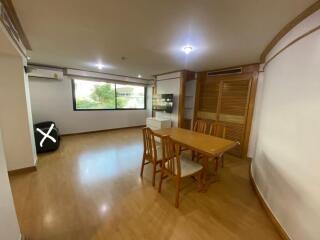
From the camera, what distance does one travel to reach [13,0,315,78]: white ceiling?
1.37m

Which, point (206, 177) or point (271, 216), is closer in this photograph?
point (271, 216)

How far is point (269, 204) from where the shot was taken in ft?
5.96

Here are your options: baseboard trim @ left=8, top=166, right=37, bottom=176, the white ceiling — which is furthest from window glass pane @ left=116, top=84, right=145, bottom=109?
baseboard trim @ left=8, top=166, right=37, bottom=176

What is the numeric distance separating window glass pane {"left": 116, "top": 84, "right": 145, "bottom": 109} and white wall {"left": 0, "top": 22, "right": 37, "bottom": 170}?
367 cm

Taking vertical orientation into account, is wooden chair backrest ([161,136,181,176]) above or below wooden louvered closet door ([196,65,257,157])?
below

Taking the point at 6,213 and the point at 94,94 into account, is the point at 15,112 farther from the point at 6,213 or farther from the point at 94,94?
the point at 94,94

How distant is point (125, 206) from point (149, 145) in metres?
0.90

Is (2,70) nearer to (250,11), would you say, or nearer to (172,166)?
(172,166)

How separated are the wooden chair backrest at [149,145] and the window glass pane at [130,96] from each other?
4109 mm

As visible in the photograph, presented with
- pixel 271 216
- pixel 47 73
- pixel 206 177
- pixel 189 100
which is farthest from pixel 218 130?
pixel 47 73

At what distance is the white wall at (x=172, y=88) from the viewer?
4.48 m

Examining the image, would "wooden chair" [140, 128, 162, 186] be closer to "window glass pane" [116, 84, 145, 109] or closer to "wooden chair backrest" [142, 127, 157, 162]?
"wooden chair backrest" [142, 127, 157, 162]

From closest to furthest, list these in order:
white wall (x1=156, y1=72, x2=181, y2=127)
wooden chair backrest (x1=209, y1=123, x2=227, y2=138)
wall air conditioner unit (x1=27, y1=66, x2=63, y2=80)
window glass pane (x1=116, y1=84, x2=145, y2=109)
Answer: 1. wooden chair backrest (x1=209, y1=123, x2=227, y2=138)
2. wall air conditioner unit (x1=27, y1=66, x2=63, y2=80)
3. white wall (x1=156, y1=72, x2=181, y2=127)
4. window glass pane (x1=116, y1=84, x2=145, y2=109)

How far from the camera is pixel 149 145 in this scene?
7.73ft
